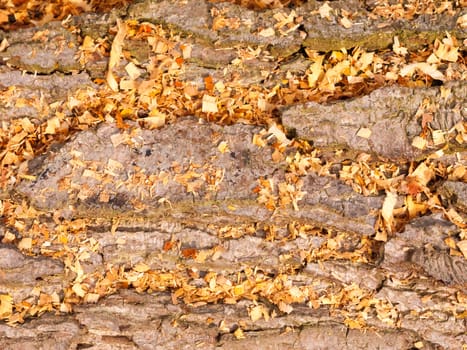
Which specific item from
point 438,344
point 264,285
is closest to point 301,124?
point 264,285

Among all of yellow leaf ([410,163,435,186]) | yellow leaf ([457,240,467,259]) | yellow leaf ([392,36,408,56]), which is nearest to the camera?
yellow leaf ([457,240,467,259])

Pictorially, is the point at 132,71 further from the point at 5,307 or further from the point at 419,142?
the point at 419,142

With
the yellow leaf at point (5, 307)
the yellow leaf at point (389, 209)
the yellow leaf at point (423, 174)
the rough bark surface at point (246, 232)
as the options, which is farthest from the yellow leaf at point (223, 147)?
the yellow leaf at point (5, 307)

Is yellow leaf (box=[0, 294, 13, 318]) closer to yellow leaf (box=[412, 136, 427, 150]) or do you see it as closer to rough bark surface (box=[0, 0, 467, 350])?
rough bark surface (box=[0, 0, 467, 350])

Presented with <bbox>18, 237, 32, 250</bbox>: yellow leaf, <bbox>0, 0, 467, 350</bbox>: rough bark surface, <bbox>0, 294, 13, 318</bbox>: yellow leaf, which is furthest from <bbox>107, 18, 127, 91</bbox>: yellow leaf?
<bbox>0, 294, 13, 318</bbox>: yellow leaf

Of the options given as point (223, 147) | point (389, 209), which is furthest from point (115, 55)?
point (389, 209)

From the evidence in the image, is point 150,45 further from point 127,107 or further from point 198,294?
point 198,294

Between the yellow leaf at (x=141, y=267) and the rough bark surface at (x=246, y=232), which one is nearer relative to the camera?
the rough bark surface at (x=246, y=232)

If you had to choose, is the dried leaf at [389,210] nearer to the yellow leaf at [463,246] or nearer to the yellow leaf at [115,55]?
the yellow leaf at [463,246]
